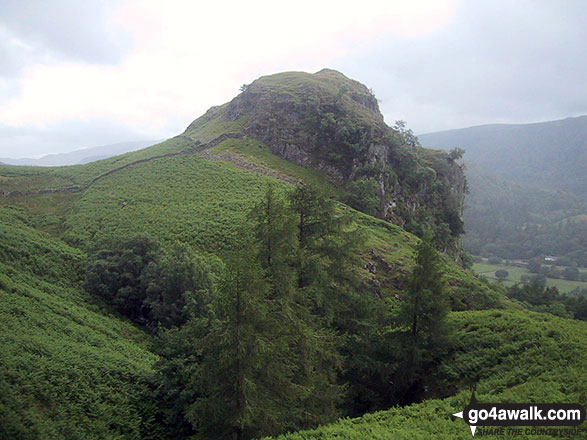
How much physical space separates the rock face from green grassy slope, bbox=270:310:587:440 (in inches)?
1343

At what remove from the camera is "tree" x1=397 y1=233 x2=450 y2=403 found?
15367mm

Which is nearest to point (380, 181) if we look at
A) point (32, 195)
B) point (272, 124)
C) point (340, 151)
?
point (340, 151)

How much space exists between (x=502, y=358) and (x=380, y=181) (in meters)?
41.5

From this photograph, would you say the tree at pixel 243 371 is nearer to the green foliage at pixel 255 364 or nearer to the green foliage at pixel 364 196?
the green foliage at pixel 255 364

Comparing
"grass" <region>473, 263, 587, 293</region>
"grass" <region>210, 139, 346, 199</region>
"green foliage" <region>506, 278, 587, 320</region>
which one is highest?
"grass" <region>210, 139, 346, 199</region>

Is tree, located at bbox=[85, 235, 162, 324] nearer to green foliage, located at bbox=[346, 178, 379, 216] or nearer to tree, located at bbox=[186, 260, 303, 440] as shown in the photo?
tree, located at bbox=[186, 260, 303, 440]

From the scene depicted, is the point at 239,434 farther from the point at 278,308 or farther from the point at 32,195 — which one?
the point at 32,195

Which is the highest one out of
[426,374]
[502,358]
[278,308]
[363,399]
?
[278,308]

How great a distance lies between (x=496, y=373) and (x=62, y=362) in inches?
711

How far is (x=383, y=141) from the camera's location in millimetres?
59562

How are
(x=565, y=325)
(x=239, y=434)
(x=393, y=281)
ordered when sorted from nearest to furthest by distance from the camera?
(x=239, y=434) < (x=565, y=325) < (x=393, y=281)

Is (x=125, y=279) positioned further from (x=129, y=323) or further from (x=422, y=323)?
(x=422, y=323)

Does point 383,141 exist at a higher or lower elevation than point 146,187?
higher

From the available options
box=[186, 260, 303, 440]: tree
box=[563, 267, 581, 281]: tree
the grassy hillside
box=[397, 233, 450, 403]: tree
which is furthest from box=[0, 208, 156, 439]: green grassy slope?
box=[563, 267, 581, 281]: tree
